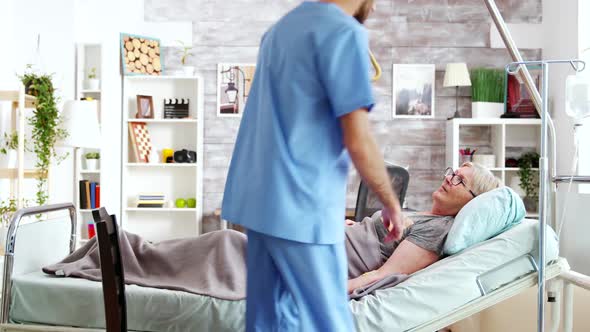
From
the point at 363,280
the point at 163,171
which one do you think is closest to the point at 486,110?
the point at 163,171

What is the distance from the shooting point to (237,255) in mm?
2596

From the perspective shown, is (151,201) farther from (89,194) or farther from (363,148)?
(363,148)

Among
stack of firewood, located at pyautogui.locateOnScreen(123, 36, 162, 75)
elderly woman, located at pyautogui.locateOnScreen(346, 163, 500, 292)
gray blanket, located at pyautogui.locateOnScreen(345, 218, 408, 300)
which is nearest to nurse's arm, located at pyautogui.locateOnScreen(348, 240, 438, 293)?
elderly woman, located at pyautogui.locateOnScreen(346, 163, 500, 292)

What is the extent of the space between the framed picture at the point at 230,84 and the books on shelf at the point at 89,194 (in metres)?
1.21

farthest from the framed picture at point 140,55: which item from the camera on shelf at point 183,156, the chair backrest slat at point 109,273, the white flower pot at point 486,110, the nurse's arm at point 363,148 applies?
the nurse's arm at point 363,148

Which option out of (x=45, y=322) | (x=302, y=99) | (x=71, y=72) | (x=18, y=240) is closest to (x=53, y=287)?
(x=45, y=322)

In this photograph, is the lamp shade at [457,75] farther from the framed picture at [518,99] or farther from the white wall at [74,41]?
the white wall at [74,41]

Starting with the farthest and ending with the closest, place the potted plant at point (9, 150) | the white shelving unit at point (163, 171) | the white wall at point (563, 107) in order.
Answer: the white shelving unit at point (163, 171) < the potted plant at point (9, 150) < the white wall at point (563, 107)

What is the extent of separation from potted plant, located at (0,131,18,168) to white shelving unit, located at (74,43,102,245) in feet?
2.19

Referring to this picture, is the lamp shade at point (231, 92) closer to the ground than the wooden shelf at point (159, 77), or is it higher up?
closer to the ground

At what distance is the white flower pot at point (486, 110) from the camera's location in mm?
5453

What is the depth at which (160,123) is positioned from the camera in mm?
5777

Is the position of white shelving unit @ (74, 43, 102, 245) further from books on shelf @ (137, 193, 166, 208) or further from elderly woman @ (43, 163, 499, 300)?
elderly woman @ (43, 163, 499, 300)

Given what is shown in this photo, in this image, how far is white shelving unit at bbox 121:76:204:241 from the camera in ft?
18.7
